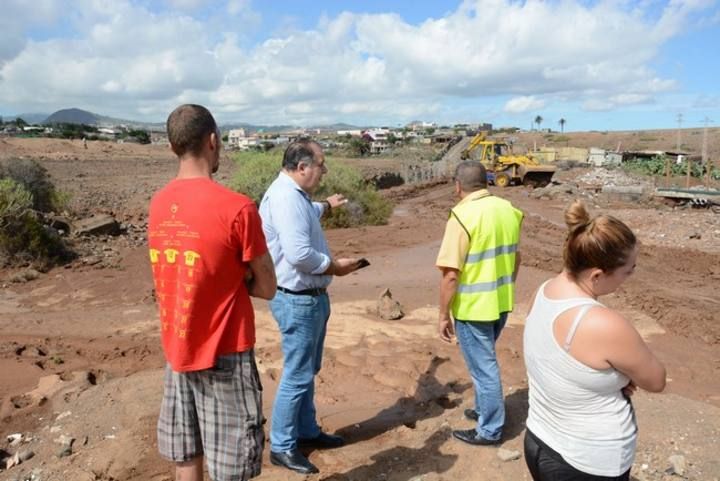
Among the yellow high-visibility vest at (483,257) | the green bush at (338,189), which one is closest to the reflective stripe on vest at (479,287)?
the yellow high-visibility vest at (483,257)

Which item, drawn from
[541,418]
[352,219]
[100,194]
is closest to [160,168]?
[100,194]

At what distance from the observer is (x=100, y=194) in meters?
22.3

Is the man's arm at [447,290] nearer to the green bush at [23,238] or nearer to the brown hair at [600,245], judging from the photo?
the brown hair at [600,245]

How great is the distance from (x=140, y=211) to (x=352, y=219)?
7.07 meters

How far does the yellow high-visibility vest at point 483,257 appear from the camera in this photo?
3291mm

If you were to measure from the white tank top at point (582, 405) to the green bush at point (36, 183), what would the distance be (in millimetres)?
15203

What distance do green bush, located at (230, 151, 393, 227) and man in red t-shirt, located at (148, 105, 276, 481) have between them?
1216 centimetres

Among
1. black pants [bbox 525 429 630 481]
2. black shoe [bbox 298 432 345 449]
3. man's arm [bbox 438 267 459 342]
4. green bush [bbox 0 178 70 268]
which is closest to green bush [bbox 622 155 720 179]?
green bush [bbox 0 178 70 268]

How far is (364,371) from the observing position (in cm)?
525

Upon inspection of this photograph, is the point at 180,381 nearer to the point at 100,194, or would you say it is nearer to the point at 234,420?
the point at 234,420

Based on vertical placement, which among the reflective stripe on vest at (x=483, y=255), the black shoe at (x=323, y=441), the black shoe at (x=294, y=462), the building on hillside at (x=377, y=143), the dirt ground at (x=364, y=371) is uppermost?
the reflective stripe on vest at (x=483, y=255)

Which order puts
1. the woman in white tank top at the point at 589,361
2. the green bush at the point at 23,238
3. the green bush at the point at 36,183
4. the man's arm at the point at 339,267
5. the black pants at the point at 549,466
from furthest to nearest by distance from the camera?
the green bush at the point at 36,183, the green bush at the point at 23,238, the man's arm at the point at 339,267, the black pants at the point at 549,466, the woman in white tank top at the point at 589,361

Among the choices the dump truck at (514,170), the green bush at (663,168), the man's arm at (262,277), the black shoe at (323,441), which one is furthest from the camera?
the green bush at (663,168)

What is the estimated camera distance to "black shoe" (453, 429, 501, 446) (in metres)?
3.61
